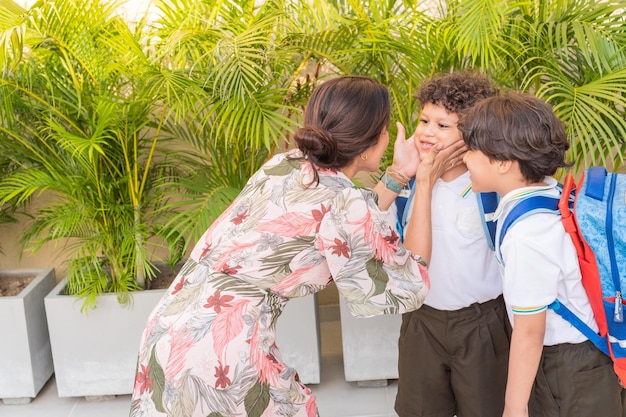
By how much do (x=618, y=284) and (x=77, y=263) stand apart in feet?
7.30

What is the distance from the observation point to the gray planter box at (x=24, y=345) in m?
3.26

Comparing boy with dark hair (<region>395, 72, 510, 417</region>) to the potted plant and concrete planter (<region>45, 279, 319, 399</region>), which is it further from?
the potted plant

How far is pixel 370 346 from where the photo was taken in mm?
3309

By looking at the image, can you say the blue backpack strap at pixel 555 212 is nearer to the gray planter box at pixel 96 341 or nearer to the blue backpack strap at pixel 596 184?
the blue backpack strap at pixel 596 184

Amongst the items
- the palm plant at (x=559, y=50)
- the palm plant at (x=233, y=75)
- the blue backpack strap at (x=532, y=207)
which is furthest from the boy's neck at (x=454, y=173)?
the palm plant at (x=233, y=75)

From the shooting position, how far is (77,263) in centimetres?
328

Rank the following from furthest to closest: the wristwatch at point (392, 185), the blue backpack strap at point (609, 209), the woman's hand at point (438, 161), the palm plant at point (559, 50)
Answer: the palm plant at point (559, 50), the wristwatch at point (392, 185), the woman's hand at point (438, 161), the blue backpack strap at point (609, 209)

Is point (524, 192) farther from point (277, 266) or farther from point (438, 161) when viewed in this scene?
point (277, 266)

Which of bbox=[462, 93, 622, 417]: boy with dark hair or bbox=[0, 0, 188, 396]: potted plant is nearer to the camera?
bbox=[462, 93, 622, 417]: boy with dark hair

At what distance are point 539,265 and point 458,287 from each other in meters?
0.44

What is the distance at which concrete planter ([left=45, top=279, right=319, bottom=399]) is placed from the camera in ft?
10.7

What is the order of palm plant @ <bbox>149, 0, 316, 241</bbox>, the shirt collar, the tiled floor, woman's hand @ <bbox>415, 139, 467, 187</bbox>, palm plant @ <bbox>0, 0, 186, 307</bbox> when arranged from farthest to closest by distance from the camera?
1. the tiled floor
2. palm plant @ <bbox>0, 0, 186, 307</bbox>
3. palm plant @ <bbox>149, 0, 316, 241</bbox>
4. woman's hand @ <bbox>415, 139, 467, 187</bbox>
5. the shirt collar

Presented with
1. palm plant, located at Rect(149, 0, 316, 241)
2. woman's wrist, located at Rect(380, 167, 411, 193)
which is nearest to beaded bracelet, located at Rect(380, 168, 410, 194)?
woman's wrist, located at Rect(380, 167, 411, 193)

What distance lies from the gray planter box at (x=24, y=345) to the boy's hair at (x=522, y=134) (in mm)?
2163
